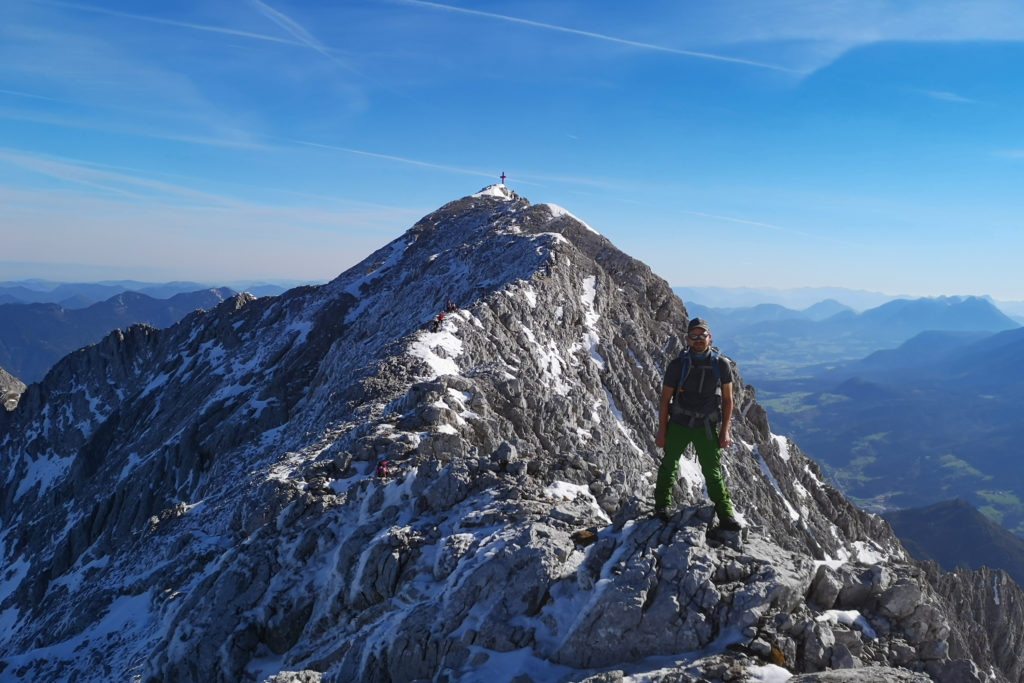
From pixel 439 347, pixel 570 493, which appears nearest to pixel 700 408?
pixel 570 493

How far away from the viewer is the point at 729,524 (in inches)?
538

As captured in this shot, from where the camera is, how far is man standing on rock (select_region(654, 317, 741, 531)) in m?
12.6

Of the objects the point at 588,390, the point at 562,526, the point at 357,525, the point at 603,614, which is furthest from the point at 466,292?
the point at 603,614

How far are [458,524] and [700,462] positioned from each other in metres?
9.01

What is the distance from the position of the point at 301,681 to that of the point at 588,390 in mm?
36477

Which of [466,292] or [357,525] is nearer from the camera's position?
[357,525]

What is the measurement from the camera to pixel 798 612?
39.7 feet

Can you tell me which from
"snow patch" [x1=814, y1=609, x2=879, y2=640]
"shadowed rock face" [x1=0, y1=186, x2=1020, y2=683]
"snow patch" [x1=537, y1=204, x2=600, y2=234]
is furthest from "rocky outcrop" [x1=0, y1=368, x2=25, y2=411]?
"snow patch" [x1=814, y1=609, x2=879, y2=640]

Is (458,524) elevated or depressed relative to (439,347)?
depressed

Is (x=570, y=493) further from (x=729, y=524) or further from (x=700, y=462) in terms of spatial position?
(x=700, y=462)

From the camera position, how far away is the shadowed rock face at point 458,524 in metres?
12.5

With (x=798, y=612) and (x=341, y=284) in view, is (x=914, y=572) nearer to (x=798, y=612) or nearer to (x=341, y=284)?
(x=798, y=612)

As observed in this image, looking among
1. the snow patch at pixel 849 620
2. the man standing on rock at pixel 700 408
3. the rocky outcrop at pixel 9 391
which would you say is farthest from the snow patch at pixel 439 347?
the rocky outcrop at pixel 9 391

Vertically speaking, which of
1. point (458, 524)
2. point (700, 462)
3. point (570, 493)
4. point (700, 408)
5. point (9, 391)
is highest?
point (700, 408)
